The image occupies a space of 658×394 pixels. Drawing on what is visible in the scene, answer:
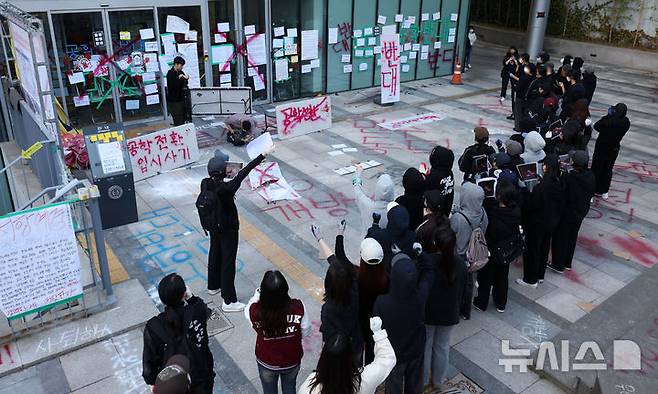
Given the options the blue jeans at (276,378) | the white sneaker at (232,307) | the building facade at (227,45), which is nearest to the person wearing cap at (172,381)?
the blue jeans at (276,378)

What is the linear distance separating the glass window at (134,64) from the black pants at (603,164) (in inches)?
386

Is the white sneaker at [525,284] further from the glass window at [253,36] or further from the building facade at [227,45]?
the glass window at [253,36]

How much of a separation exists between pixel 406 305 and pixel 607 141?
23.4ft

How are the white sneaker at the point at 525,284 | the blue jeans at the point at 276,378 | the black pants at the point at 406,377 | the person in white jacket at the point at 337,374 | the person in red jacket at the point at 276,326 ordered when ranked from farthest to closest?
the white sneaker at the point at 525,284 < the black pants at the point at 406,377 < the blue jeans at the point at 276,378 < the person in red jacket at the point at 276,326 < the person in white jacket at the point at 337,374

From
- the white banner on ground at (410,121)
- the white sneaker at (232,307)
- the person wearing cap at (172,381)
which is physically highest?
the person wearing cap at (172,381)

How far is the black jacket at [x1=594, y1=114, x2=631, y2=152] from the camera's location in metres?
9.31

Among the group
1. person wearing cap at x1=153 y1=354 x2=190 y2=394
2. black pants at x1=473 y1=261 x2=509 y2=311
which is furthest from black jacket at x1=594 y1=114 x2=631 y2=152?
person wearing cap at x1=153 y1=354 x2=190 y2=394

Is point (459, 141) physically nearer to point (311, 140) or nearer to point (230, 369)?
point (311, 140)

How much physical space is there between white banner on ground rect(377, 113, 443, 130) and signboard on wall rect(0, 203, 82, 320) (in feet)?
30.4

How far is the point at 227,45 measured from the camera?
1434 centimetres

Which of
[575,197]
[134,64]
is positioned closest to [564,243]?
[575,197]

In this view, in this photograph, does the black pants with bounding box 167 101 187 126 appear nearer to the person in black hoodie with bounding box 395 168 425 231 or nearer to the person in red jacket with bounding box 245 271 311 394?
the person in black hoodie with bounding box 395 168 425 231

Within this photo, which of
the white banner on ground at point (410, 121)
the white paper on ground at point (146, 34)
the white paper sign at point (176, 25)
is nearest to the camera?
the white paper on ground at point (146, 34)

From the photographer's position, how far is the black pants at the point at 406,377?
4531 millimetres
